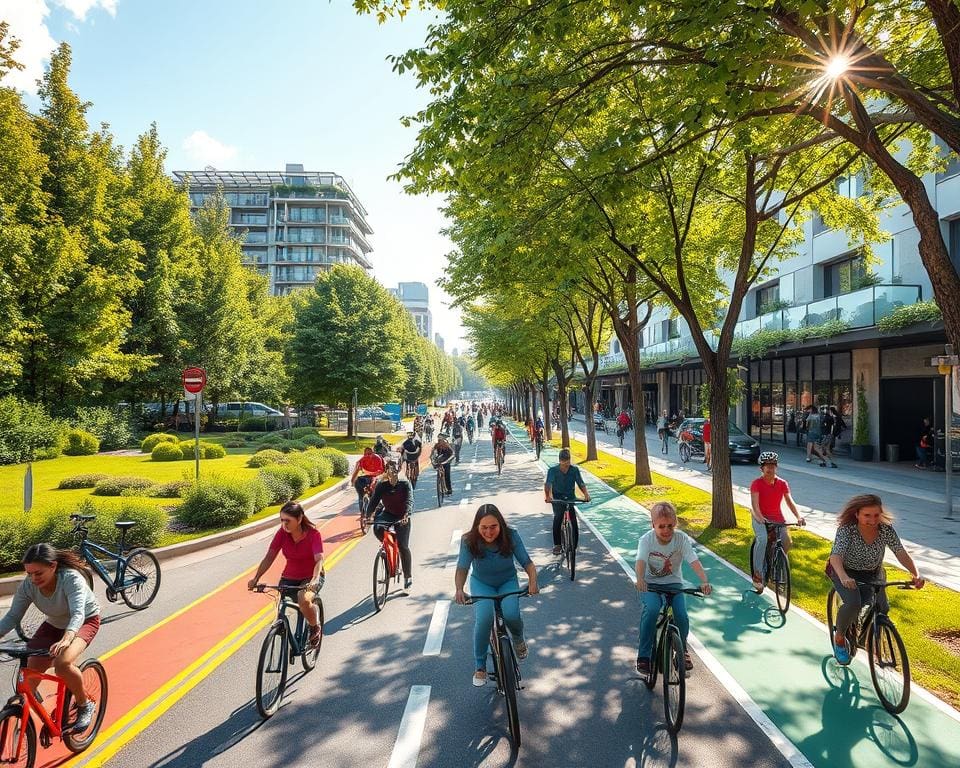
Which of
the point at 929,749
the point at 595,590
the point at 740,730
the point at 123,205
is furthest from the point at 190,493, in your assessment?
the point at 123,205

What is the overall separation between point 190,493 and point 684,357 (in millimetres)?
30279

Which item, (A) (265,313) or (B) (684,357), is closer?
(B) (684,357)

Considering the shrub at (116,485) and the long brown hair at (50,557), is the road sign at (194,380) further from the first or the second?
the long brown hair at (50,557)

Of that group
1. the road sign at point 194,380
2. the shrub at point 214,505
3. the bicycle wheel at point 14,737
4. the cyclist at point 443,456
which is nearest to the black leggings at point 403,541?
the bicycle wheel at point 14,737

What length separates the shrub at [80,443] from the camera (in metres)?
24.0

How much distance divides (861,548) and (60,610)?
21.6 ft

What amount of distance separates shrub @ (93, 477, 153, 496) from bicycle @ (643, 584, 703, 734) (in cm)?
1435

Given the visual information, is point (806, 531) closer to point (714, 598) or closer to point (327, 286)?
point (714, 598)

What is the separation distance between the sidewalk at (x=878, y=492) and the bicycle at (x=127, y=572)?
1090 cm

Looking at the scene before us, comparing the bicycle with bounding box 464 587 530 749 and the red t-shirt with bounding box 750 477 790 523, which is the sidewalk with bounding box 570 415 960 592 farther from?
the bicycle with bounding box 464 587 530 749

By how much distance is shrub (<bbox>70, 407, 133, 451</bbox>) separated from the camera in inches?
1040

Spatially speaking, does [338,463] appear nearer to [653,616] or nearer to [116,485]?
[116,485]

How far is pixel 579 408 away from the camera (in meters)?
98.1

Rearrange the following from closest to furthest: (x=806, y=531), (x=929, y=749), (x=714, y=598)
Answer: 1. (x=929, y=749)
2. (x=714, y=598)
3. (x=806, y=531)
